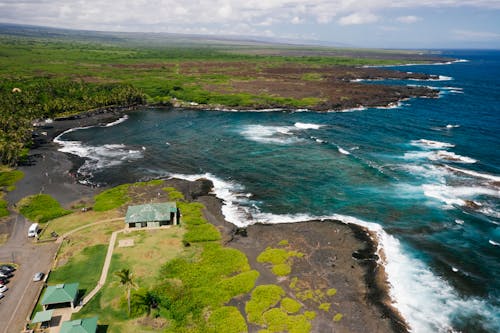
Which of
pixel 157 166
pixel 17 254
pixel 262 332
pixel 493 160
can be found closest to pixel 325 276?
pixel 262 332

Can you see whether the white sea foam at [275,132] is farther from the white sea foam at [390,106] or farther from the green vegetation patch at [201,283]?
the green vegetation patch at [201,283]

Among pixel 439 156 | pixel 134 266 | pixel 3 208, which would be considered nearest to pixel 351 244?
pixel 134 266

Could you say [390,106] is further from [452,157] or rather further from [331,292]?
[331,292]

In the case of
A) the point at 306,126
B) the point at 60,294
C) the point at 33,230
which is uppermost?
the point at 306,126

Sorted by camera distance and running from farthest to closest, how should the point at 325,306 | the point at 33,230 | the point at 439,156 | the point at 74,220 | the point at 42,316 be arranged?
the point at 439,156
the point at 74,220
the point at 33,230
the point at 325,306
the point at 42,316

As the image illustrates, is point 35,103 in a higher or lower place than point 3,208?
higher

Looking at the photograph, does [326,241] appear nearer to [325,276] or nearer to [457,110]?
[325,276]

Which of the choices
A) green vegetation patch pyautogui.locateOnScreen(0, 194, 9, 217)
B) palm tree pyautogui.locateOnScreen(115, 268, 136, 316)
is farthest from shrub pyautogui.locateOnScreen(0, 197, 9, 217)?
palm tree pyautogui.locateOnScreen(115, 268, 136, 316)
